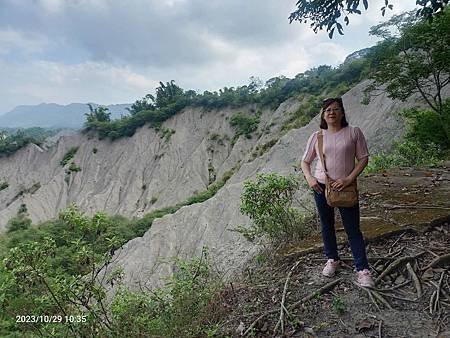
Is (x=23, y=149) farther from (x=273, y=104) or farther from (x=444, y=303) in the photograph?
(x=444, y=303)

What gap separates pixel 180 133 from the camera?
1491 inches

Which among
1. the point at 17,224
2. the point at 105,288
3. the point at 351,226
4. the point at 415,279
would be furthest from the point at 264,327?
the point at 17,224

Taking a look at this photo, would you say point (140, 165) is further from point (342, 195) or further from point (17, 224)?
point (342, 195)

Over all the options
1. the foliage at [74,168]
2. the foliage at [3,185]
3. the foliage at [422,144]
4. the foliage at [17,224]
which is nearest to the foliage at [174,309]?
the foliage at [422,144]

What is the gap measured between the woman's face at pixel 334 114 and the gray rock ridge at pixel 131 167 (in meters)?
28.6

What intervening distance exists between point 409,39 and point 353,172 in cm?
883

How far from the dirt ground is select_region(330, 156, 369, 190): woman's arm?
766mm

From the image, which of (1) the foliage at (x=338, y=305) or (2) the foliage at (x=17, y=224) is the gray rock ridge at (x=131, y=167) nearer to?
(2) the foliage at (x=17, y=224)

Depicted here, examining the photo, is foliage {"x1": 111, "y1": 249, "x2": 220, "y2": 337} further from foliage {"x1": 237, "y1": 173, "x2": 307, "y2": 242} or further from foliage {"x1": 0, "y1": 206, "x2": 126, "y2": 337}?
foliage {"x1": 237, "y1": 173, "x2": 307, "y2": 242}

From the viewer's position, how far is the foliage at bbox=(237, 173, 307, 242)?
3.99m

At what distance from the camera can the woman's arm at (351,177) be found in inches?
102

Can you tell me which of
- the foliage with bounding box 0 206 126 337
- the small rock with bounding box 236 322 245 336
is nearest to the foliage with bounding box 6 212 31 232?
the foliage with bounding box 0 206 126 337

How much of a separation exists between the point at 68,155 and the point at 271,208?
38457mm

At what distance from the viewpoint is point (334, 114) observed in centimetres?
262
